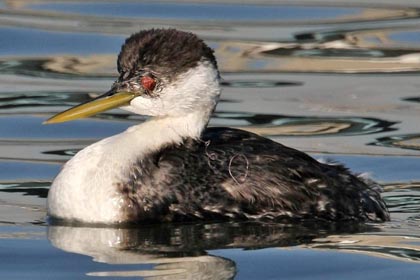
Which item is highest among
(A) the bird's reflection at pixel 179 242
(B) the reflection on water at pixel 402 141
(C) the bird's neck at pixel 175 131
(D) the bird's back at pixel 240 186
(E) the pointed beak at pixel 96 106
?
(B) the reflection on water at pixel 402 141

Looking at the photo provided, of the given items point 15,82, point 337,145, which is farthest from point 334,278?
point 15,82

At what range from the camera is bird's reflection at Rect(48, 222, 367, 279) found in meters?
9.13

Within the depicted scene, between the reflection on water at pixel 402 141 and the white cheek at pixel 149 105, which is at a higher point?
the reflection on water at pixel 402 141

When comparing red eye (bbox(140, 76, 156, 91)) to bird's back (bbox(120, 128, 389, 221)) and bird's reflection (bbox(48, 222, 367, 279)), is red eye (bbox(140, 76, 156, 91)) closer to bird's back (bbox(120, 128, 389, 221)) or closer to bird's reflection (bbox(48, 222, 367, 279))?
bird's back (bbox(120, 128, 389, 221))

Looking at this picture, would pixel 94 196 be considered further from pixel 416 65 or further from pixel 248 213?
pixel 416 65

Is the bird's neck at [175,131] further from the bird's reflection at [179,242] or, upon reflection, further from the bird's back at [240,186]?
the bird's reflection at [179,242]

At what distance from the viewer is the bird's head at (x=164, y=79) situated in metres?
10.2

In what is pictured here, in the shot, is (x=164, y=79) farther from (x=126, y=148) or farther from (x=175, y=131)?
(x=126, y=148)

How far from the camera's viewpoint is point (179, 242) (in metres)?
9.77

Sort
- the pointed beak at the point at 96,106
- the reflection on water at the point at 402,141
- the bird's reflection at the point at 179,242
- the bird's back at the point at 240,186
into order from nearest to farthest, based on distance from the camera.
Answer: the bird's reflection at the point at 179,242 < the bird's back at the point at 240,186 < the pointed beak at the point at 96,106 < the reflection on water at the point at 402,141

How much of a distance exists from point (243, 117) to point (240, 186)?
3.44 metres

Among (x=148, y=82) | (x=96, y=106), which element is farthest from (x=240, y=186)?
(x=96, y=106)

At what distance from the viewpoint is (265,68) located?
15297 millimetres

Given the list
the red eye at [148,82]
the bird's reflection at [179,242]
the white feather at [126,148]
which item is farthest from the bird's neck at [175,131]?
the bird's reflection at [179,242]
